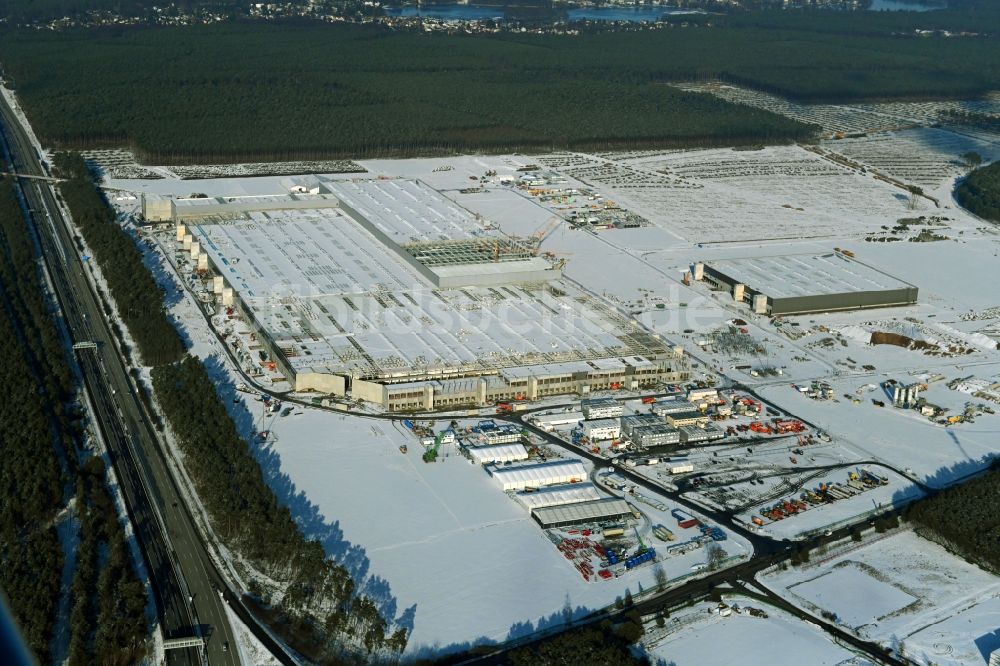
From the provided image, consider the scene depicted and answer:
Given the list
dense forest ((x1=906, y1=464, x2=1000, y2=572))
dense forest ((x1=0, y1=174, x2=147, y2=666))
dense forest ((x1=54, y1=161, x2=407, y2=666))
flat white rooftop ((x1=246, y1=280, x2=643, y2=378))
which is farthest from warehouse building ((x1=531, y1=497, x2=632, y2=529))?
dense forest ((x1=0, y1=174, x2=147, y2=666))

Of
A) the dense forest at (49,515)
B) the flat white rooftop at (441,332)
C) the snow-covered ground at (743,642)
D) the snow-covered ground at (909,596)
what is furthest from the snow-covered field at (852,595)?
the dense forest at (49,515)

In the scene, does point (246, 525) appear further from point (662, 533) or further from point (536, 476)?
point (662, 533)

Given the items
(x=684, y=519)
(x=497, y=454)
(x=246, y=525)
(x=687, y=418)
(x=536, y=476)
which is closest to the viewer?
(x=246, y=525)

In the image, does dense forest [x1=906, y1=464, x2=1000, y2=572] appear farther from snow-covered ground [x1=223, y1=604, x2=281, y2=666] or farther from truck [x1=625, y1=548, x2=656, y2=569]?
snow-covered ground [x1=223, y1=604, x2=281, y2=666]

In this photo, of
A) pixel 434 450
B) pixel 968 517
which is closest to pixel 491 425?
pixel 434 450

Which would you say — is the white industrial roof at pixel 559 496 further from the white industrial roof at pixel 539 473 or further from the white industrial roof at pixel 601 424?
the white industrial roof at pixel 601 424

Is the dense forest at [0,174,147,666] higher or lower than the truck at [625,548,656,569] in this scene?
Answer: higher
